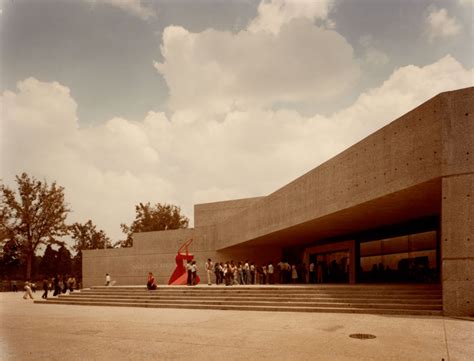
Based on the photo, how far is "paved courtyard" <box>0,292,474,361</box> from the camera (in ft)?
25.7

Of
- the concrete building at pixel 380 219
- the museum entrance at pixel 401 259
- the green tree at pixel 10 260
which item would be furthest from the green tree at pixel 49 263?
the museum entrance at pixel 401 259

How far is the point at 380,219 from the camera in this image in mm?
19328

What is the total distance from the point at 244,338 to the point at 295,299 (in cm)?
672

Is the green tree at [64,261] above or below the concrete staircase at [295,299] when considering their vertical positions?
below

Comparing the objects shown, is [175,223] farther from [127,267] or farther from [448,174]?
[448,174]

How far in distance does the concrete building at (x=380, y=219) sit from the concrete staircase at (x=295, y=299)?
50.5 inches

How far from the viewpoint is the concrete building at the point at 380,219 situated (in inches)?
471

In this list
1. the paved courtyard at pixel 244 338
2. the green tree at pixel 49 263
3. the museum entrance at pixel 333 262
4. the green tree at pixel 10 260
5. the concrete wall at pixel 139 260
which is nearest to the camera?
the paved courtyard at pixel 244 338

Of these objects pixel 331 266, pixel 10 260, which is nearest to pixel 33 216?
pixel 10 260

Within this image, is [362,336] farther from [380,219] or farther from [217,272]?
[217,272]

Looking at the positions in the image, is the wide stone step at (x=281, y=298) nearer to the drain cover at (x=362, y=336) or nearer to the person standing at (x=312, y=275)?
the drain cover at (x=362, y=336)

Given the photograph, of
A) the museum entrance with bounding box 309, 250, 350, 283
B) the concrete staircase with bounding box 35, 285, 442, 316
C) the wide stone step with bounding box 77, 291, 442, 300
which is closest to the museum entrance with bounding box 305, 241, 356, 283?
the museum entrance with bounding box 309, 250, 350, 283

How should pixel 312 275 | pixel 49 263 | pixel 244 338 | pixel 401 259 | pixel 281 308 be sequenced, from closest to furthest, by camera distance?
pixel 244 338 < pixel 281 308 < pixel 401 259 < pixel 312 275 < pixel 49 263

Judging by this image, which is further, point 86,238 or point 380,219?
point 86,238
